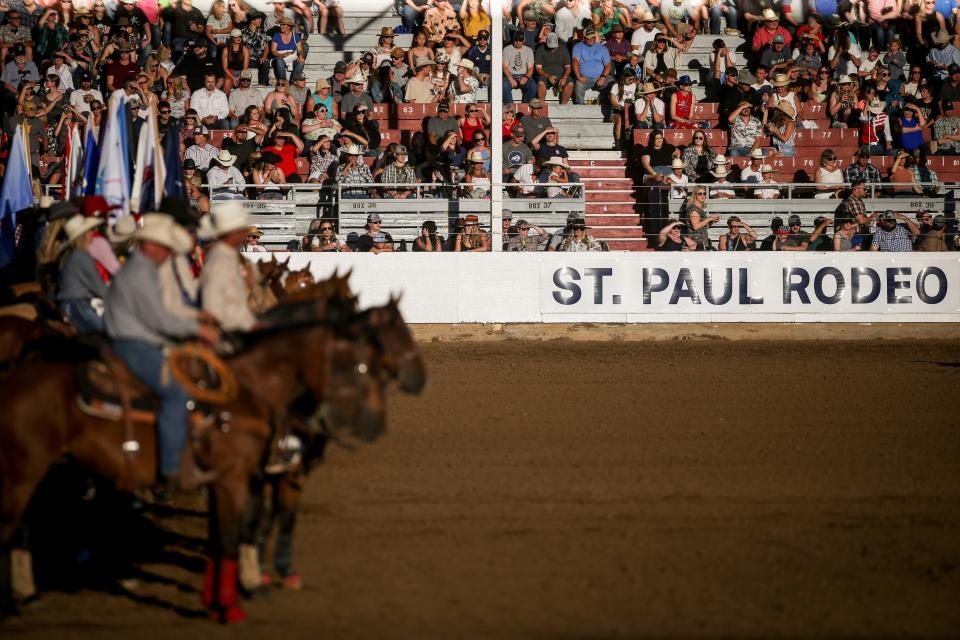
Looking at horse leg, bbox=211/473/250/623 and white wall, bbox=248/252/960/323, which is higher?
white wall, bbox=248/252/960/323

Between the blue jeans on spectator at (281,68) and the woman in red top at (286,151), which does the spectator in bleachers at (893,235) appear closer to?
the woman in red top at (286,151)

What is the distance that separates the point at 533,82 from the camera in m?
24.7

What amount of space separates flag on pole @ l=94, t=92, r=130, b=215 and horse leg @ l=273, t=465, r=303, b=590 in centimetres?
582

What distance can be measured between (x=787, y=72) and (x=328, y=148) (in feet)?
32.1

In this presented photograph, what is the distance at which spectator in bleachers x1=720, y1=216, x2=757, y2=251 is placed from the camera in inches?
815

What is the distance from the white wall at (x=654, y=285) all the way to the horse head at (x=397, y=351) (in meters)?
12.5

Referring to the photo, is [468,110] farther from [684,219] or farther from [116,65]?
[116,65]

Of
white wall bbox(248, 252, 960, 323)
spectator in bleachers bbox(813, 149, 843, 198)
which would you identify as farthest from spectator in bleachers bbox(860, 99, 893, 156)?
white wall bbox(248, 252, 960, 323)

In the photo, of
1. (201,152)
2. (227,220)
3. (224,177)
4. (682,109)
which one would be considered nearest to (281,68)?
(201,152)

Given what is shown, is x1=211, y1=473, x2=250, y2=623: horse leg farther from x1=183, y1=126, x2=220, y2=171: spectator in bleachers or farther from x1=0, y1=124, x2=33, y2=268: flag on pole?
x1=183, y1=126, x2=220, y2=171: spectator in bleachers

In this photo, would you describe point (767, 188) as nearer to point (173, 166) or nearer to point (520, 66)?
point (520, 66)

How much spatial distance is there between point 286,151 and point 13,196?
841cm

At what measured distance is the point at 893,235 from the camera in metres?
20.6

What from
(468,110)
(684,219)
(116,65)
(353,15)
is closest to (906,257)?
(684,219)
